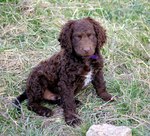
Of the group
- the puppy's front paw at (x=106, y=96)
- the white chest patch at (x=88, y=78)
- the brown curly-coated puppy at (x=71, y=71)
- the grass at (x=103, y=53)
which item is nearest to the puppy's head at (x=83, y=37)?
the brown curly-coated puppy at (x=71, y=71)

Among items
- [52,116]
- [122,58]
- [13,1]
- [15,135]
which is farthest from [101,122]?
[13,1]

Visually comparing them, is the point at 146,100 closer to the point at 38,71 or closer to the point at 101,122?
the point at 101,122

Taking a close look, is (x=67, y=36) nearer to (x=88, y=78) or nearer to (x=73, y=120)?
(x=88, y=78)

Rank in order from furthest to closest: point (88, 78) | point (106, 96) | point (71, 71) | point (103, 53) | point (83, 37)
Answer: point (103, 53)
point (106, 96)
point (88, 78)
point (71, 71)
point (83, 37)

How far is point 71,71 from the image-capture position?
4316 millimetres

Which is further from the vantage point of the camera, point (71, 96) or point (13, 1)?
point (13, 1)

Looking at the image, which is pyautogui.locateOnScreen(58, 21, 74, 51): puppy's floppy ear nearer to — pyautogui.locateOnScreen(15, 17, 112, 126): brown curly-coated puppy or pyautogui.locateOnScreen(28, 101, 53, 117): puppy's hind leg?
pyautogui.locateOnScreen(15, 17, 112, 126): brown curly-coated puppy

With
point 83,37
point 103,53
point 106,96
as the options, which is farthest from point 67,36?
point 103,53

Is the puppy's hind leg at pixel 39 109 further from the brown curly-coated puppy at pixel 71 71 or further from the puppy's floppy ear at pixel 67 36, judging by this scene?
the puppy's floppy ear at pixel 67 36

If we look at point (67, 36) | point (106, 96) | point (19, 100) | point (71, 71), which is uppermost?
point (67, 36)

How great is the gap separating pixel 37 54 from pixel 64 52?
3.68ft

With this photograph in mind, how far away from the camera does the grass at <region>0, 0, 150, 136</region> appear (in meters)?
4.32

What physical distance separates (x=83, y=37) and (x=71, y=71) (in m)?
0.36

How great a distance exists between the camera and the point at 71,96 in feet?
14.2
